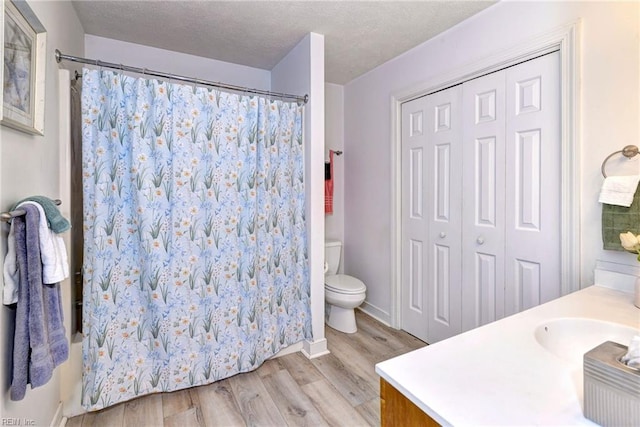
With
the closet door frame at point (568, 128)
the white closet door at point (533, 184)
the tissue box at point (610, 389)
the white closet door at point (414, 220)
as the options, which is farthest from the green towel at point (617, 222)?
the white closet door at point (414, 220)

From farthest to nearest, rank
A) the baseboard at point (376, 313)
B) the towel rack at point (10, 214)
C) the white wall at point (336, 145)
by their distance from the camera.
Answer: the white wall at point (336, 145)
the baseboard at point (376, 313)
the towel rack at point (10, 214)

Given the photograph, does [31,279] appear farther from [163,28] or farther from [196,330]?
[163,28]

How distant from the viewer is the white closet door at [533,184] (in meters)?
1.62

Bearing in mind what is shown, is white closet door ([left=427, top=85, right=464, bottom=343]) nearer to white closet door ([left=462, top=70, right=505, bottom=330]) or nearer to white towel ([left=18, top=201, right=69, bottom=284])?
white closet door ([left=462, top=70, right=505, bottom=330])

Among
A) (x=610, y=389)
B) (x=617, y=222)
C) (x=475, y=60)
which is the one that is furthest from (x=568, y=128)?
(x=610, y=389)

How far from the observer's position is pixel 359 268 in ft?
10.1

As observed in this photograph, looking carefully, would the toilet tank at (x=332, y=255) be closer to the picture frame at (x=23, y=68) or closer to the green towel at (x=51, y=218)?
the green towel at (x=51, y=218)

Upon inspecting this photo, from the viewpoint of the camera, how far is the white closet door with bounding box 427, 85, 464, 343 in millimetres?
2137

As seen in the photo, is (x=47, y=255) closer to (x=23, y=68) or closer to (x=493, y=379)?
(x=23, y=68)

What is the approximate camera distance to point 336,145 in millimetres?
3227

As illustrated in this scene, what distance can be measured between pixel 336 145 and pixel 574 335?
100 inches

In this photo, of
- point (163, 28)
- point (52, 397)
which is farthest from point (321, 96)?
point (52, 397)

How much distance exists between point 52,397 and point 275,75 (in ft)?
8.63

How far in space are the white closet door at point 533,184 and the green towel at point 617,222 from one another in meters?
0.24
